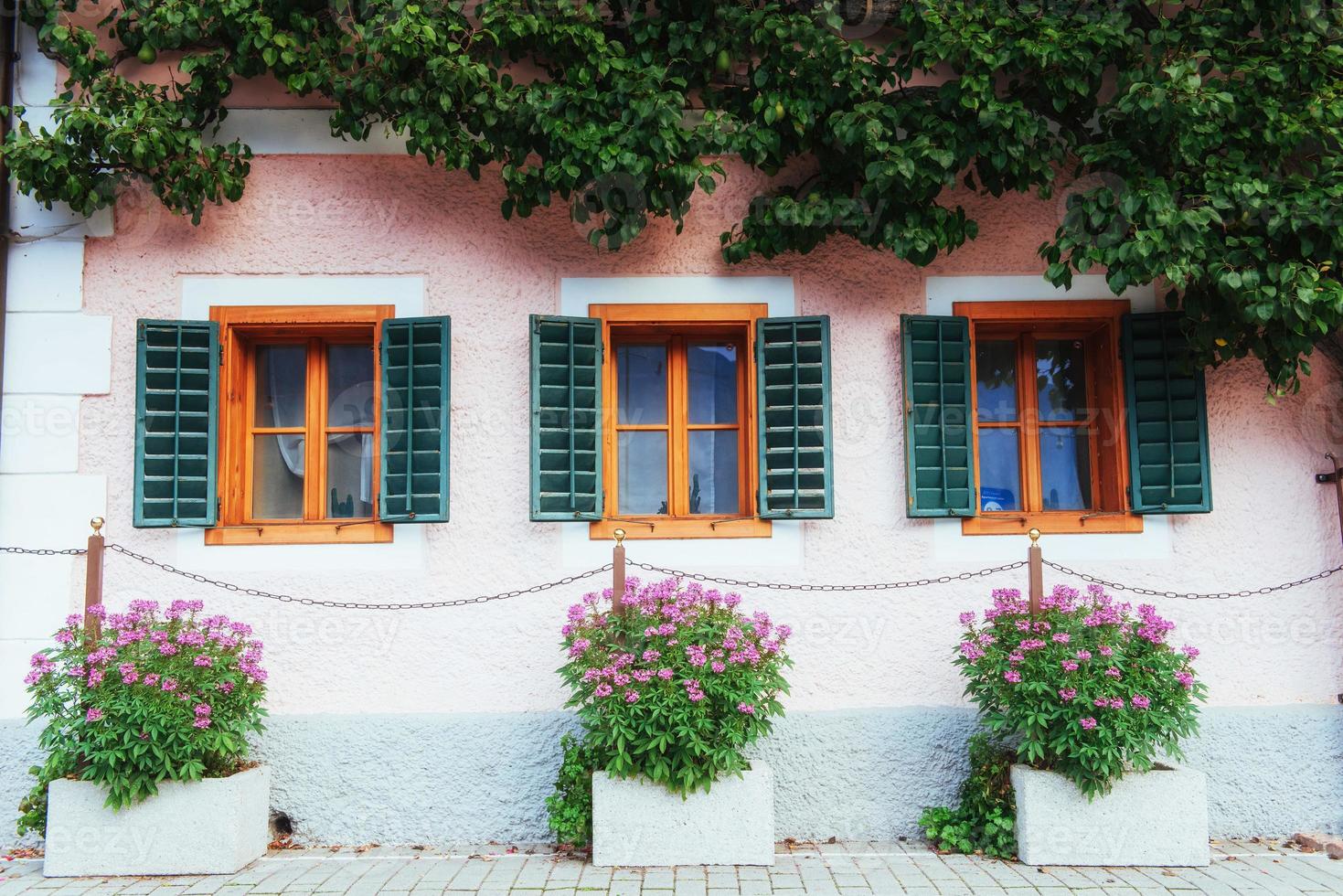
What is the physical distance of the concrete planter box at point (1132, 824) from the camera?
4848 mm

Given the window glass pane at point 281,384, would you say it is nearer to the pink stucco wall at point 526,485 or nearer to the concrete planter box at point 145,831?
the pink stucco wall at point 526,485

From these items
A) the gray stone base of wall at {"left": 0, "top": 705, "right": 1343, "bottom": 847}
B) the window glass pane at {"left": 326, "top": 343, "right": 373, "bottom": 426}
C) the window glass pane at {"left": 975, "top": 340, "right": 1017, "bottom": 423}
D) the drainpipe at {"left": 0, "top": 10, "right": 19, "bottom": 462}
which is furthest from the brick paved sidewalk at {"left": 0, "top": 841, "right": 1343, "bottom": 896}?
the drainpipe at {"left": 0, "top": 10, "right": 19, "bottom": 462}

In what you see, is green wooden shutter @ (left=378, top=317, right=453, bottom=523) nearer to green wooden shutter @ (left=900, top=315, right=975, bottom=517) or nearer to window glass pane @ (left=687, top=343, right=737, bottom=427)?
window glass pane @ (left=687, top=343, right=737, bottom=427)

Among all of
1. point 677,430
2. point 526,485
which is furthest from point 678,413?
point 526,485

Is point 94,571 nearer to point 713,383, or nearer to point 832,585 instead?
point 713,383

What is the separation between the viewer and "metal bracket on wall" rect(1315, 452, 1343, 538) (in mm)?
5621

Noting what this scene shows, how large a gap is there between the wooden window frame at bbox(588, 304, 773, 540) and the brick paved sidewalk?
1.67 metres

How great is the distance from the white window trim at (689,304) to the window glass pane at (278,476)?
154 centimetres

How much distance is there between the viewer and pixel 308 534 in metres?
5.52

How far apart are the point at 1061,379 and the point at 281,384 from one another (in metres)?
4.45

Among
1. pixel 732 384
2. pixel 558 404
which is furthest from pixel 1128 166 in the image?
pixel 558 404

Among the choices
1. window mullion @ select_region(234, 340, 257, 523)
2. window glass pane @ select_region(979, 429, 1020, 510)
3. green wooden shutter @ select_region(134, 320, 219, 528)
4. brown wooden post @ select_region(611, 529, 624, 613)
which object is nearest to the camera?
brown wooden post @ select_region(611, 529, 624, 613)

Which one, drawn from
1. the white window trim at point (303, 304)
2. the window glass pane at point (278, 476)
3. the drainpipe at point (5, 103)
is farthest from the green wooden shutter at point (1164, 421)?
the drainpipe at point (5, 103)

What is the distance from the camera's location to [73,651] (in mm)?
4852
